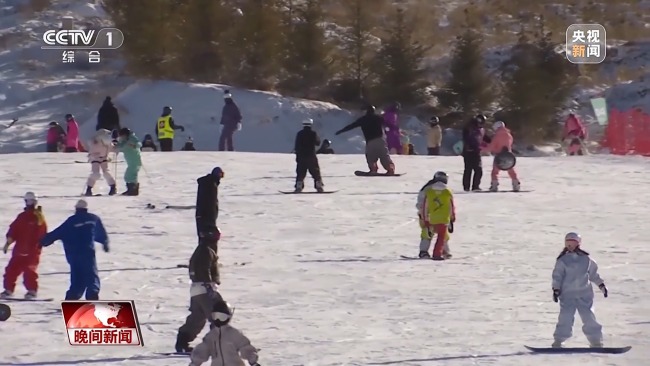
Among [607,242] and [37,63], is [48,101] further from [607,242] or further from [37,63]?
[607,242]

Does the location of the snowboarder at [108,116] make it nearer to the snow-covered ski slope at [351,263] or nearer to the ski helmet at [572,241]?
the snow-covered ski slope at [351,263]

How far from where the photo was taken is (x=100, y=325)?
13.4 meters

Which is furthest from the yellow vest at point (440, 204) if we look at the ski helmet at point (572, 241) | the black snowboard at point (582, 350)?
the ski helmet at point (572, 241)

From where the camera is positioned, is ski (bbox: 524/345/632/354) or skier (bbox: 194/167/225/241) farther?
skier (bbox: 194/167/225/241)

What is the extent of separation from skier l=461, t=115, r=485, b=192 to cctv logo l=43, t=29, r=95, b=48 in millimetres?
29632

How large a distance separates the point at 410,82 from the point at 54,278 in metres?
30.5

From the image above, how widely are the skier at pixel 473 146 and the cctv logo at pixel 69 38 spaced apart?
1167 inches

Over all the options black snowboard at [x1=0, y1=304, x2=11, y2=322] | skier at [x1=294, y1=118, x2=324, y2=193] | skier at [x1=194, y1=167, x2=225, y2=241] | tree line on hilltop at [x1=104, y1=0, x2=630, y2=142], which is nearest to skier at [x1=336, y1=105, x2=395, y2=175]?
skier at [x1=294, y1=118, x2=324, y2=193]

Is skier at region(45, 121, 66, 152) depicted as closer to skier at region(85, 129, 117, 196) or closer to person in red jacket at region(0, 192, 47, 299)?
skier at region(85, 129, 117, 196)

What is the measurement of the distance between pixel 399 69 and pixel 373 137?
20.0 metres

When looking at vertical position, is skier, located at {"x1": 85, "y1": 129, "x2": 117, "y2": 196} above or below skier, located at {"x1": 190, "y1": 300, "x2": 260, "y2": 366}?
above

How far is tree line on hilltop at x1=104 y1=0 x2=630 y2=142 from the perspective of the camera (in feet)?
152

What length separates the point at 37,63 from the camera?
51.8 meters

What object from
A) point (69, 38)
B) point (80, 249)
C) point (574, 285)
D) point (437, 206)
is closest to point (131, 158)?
point (437, 206)
